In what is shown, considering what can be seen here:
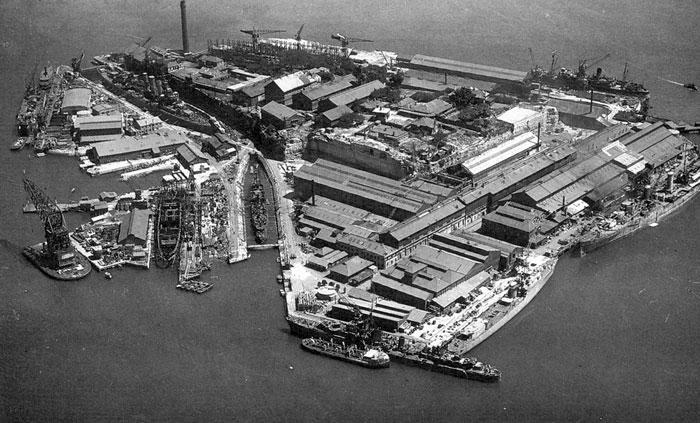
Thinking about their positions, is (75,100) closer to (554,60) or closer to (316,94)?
(316,94)

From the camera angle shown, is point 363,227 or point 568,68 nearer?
point 363,227

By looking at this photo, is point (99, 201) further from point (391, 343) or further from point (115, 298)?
point (391, 343)

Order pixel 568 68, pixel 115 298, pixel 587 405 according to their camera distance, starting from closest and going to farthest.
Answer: pixel 587 405, pixel 115 298, pixel 568 68

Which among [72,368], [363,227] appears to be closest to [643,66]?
[363,227]

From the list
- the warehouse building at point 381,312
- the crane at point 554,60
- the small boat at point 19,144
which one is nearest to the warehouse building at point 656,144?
the crane at point 554,60

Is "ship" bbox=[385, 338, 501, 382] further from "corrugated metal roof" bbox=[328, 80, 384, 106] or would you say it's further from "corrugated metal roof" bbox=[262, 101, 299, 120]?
"corrugated metal roof" bbox=[328, 80, 384, 106]

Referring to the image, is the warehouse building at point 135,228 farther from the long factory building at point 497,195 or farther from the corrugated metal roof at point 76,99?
the corrugated metal roof at point 76,99
